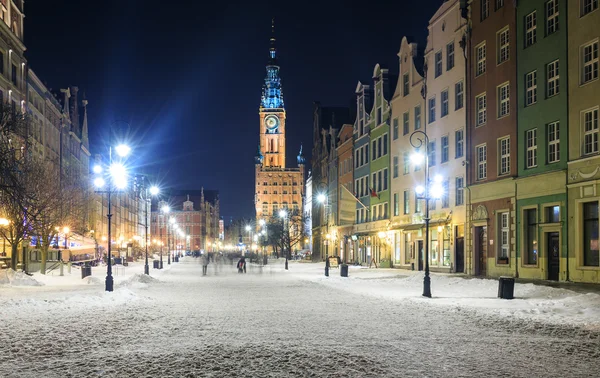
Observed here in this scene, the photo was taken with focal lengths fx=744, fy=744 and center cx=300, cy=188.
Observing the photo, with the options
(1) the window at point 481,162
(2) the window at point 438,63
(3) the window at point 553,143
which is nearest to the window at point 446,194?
(1) the window at point 481,162

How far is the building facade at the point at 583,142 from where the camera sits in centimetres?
2936

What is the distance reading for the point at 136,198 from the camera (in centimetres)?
13812

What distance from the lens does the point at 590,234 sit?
29.9 m

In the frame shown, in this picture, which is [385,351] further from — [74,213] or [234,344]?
[74,213]

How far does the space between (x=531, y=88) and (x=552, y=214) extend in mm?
6131

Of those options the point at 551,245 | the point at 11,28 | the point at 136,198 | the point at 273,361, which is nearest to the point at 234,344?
the point at 273,361

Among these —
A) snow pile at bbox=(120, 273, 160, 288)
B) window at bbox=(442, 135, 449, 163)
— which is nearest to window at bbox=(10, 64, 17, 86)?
snow pile at bbox=(120, 273, 160, 288)

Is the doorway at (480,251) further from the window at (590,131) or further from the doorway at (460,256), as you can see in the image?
the window at (590,131)

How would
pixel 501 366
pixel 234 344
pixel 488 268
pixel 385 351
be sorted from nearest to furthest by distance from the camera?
pixel 501 366 → pixel 385 351 → pixel 234 344 → pixel 488 268

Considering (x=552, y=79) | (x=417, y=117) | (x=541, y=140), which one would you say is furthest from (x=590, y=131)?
(x=417, y=117)

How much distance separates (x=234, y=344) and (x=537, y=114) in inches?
958

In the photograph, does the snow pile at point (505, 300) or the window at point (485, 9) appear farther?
the window at point (485, 9)

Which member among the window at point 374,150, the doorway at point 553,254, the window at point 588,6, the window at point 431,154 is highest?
the window at point 588,6

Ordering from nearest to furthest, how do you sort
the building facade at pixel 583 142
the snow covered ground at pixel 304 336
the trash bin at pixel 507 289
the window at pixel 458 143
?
the snow covered ground at pixel 304 336
the trash bin at pixel 507 289
the building facade at pixel 583 142
the window at pixel 458 143
